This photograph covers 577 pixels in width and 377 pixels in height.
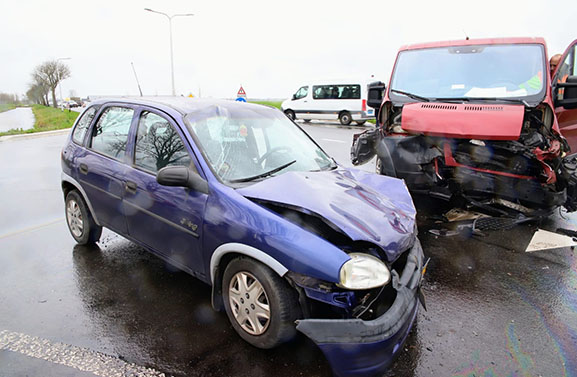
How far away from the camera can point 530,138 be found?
437 cm

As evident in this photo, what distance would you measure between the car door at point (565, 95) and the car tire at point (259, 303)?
4.42 m

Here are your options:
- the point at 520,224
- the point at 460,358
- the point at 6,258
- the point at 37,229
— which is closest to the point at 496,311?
the point at 460,358

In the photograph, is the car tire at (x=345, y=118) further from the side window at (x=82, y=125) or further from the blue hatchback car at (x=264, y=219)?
the side window at (x=82, y=125)

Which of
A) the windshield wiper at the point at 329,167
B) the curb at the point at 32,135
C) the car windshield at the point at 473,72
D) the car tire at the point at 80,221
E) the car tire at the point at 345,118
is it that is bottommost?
the curb at the point at 32,135

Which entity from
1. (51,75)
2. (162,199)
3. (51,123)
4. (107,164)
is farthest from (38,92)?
(162,199)

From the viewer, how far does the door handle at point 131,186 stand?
3.25m

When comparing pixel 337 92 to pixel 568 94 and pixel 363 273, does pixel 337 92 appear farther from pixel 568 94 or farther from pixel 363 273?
pixel 363 273

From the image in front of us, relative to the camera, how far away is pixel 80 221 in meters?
4.20

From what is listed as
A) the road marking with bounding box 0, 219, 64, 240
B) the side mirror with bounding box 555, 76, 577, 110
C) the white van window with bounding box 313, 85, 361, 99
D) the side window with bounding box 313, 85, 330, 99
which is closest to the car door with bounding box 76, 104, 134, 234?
the road marking with bounding box 0, 219, 64, 240

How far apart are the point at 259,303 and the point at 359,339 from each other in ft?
2.34

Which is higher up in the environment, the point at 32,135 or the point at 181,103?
the point at 181,103

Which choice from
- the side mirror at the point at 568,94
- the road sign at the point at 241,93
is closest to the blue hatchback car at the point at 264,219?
the side mirror at the point at 568,94

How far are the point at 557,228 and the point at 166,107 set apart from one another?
16.6 feet

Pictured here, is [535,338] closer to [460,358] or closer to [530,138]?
[460,358]
